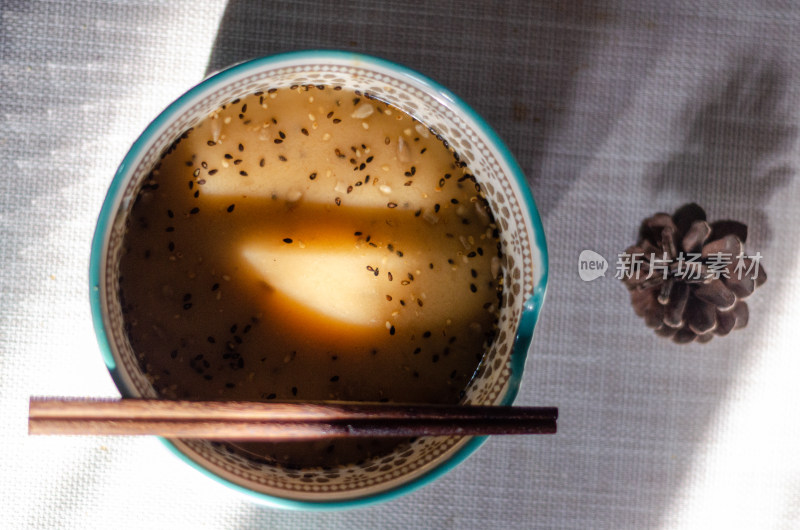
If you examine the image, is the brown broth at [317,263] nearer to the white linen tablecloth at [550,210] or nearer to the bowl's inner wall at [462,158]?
the bowl's inner wall at [462,158]

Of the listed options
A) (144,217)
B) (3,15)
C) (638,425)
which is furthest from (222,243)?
(638,425)

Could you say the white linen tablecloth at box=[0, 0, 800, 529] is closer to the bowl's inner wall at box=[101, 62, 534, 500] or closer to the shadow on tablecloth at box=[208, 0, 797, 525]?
the shadow on tablecloth at box=[208, 0, 797, 525]

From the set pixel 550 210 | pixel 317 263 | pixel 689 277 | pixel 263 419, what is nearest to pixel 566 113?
pixel 550 210

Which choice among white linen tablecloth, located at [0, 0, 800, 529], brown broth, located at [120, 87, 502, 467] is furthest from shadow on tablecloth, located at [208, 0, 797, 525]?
brown broth, located at [120, 87, 502, 467]

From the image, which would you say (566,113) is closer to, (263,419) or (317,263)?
(317,263)

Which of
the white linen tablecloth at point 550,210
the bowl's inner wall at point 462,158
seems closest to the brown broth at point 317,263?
the bowl's inner wall at point 462,158

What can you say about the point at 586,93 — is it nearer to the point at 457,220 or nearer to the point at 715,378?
the point at 457,220
